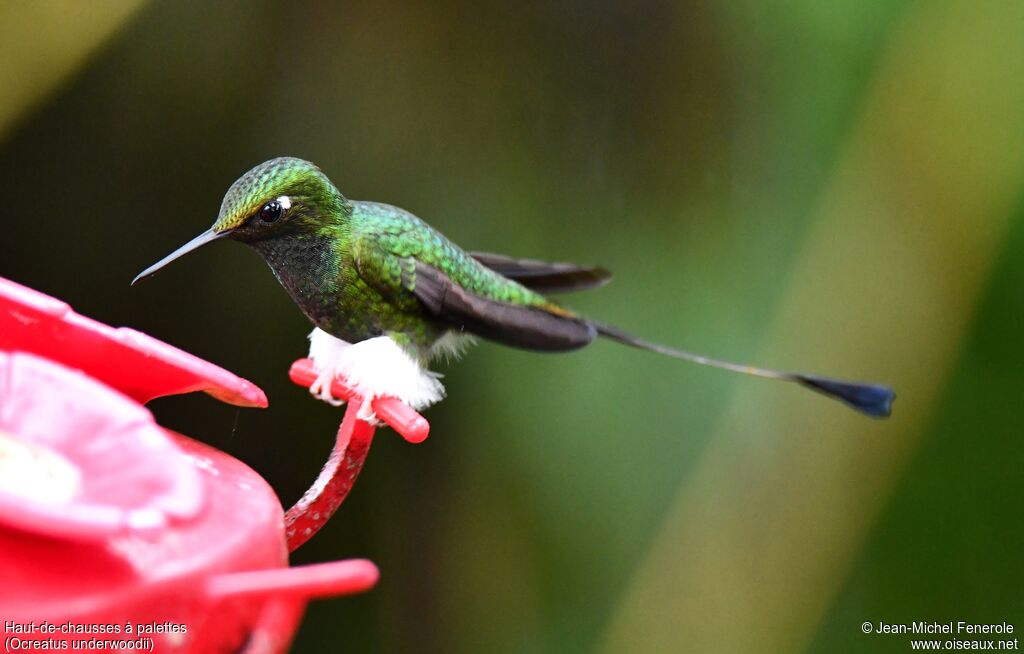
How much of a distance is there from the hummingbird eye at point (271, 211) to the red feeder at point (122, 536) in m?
0.45

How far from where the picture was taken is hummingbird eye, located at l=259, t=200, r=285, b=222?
1.60 meters

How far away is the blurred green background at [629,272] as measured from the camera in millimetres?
2514

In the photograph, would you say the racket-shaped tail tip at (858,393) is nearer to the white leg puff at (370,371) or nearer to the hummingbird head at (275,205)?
the white leg puff at (370,371)

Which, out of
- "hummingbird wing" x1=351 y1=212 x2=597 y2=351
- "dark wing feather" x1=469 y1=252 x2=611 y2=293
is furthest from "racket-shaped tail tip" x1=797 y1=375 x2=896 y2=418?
"dark wing feather" x1=469 y1=252 x2=611 y2=293

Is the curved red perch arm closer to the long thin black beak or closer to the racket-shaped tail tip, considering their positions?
the long thin black beak

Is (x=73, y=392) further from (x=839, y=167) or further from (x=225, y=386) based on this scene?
(x=839, y=167)

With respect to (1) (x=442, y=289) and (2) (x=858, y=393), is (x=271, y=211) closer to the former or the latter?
(1) (x=442, y=289)

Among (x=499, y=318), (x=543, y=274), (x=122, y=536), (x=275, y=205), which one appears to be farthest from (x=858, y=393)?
(x=122, y=536)

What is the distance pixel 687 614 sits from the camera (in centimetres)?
261

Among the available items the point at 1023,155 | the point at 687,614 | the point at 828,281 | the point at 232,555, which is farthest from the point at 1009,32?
the point at 232,555

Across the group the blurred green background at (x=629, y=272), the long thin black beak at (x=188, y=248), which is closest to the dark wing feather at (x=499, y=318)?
the long thin black beak at (x=188, y=248)

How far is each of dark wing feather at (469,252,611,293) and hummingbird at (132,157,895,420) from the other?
155 millimetres

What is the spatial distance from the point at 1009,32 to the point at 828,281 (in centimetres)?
72

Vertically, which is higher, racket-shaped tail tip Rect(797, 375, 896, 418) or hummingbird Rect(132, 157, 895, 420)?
racket-shaped tail tip Rect(797, 375, 896, 418)
